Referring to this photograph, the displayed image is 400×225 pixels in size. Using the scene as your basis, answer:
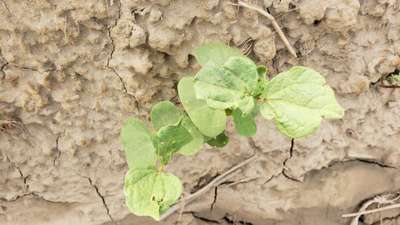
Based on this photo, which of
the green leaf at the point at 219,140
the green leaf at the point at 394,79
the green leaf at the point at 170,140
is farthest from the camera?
the green leaf at the point at 394,79

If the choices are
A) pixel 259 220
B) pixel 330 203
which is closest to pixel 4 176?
pixel 259 220

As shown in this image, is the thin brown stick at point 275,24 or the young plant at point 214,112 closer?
the young plant at point 214,112

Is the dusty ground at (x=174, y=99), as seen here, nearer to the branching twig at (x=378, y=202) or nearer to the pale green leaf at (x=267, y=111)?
the branching twig at (x=378, y=202)

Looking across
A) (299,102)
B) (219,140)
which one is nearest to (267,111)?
(299,102)

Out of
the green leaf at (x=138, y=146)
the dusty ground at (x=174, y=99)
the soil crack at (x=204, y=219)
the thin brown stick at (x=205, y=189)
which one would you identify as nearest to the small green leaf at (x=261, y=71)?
the dusty ground at (x=174, y=99)

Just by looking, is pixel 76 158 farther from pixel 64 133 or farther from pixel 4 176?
pixel 4 176

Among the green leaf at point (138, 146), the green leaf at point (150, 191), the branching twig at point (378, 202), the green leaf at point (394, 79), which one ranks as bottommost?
the branching twig at point (378, 202)

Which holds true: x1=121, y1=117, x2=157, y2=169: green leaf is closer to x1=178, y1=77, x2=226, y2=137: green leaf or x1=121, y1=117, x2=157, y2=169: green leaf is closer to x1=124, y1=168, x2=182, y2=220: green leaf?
x1=124, y1=168, x2=182, y2=220: green leaf
